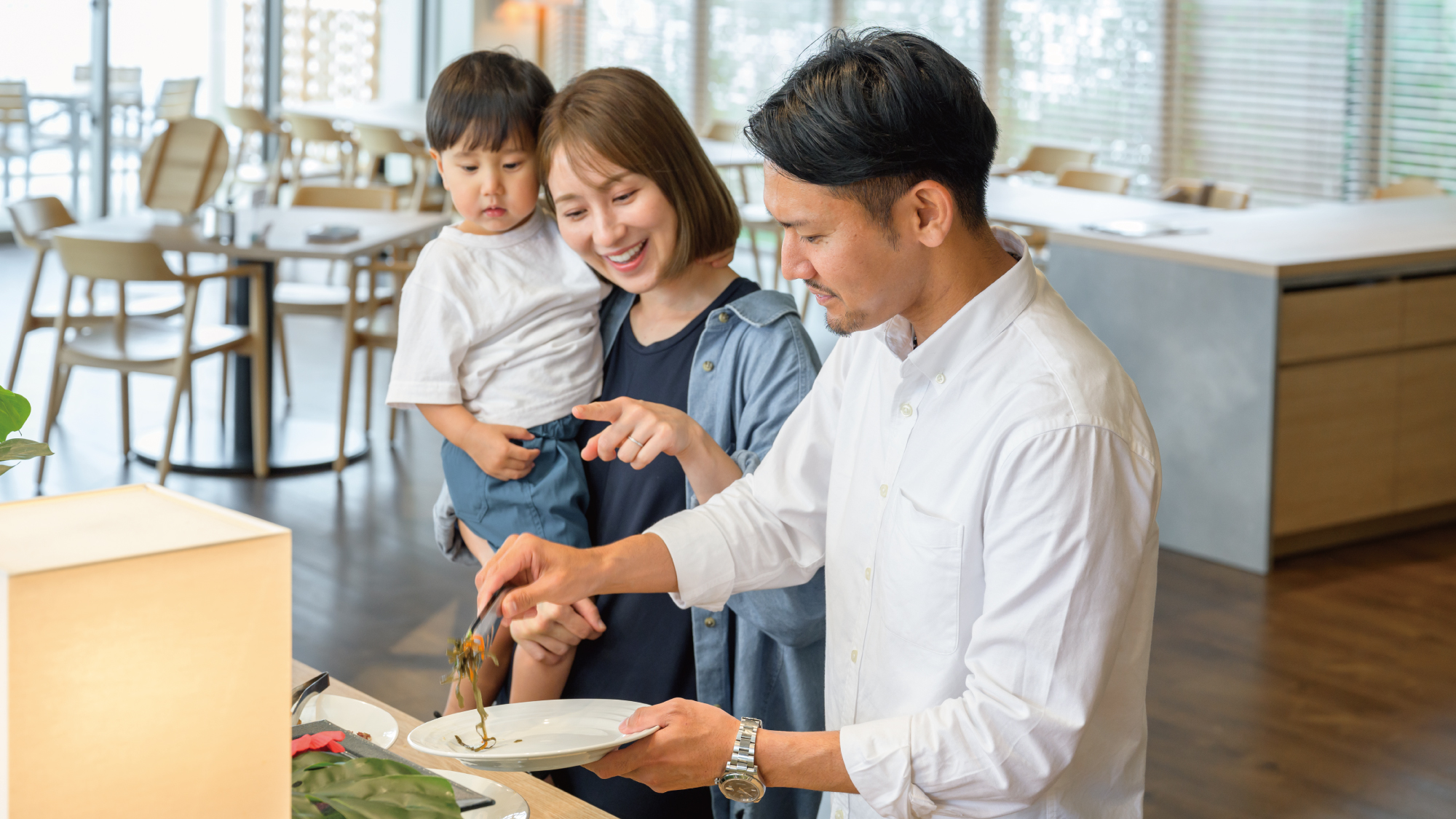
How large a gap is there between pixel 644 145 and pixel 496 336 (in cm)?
43

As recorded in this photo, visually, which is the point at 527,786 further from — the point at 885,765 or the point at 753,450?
the point at 753,450

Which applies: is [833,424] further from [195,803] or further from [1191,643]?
[1191,643]

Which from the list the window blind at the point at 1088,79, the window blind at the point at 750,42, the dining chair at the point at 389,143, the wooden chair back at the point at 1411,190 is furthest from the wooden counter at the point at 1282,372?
the window blind at the point at 750,42

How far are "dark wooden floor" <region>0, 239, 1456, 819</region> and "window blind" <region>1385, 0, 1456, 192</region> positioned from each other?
3.93 meters

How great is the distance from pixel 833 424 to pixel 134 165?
29.8ft

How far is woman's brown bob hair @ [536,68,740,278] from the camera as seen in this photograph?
1601 mm

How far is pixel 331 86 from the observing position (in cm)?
1102

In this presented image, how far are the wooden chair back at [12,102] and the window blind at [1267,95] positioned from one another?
291 inches

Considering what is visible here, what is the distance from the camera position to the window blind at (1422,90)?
296 inches

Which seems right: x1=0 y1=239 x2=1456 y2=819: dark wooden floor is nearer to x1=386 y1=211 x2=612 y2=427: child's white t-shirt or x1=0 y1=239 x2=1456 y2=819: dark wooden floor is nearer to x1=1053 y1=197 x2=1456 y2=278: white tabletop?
x1=1053 y1=197 x2=1456 y2=278: white tabletop

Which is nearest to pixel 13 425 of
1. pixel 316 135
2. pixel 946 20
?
pixel 316 135

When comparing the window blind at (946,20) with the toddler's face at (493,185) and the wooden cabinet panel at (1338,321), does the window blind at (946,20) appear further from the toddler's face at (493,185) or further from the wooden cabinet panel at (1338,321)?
the toddler's face at (493,185)

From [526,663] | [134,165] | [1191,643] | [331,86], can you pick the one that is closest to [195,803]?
[526,663]

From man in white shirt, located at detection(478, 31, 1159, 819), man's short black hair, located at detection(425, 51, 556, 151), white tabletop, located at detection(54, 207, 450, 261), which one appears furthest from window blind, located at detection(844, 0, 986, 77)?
man in white shirt, located at detection(478, 31, 1159, 819)
